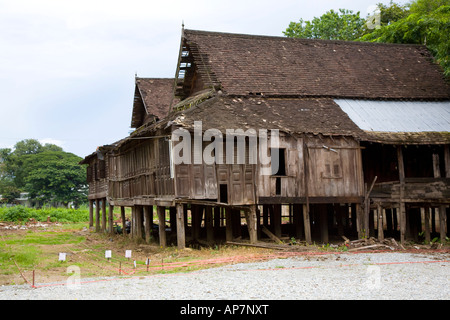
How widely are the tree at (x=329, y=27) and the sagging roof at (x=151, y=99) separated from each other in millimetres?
15491

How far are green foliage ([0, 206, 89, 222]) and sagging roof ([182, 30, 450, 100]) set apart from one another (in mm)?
25388

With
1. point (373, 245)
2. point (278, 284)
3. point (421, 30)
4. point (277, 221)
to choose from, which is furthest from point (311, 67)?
point (278, 284)

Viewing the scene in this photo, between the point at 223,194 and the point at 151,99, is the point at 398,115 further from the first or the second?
the point at 151,99

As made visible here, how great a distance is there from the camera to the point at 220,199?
22.9 m

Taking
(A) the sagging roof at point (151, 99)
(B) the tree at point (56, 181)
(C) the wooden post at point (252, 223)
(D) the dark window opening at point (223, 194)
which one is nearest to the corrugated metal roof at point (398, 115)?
(C) the wooden post at point (252, 223)

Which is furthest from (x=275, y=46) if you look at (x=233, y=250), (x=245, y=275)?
(x=245, y=275)

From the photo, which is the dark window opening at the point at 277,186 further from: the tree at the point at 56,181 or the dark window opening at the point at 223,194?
the tree at the point at 56,181

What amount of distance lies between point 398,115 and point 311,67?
5.03 metres

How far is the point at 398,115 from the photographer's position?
24422 mm

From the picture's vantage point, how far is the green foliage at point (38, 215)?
1796 inches

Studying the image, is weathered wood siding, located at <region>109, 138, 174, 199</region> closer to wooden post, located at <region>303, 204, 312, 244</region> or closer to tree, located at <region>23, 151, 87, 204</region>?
wooden post, located at <region>303, 204, 312, 244</region>

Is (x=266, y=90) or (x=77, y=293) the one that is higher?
(x=266, y=90)
